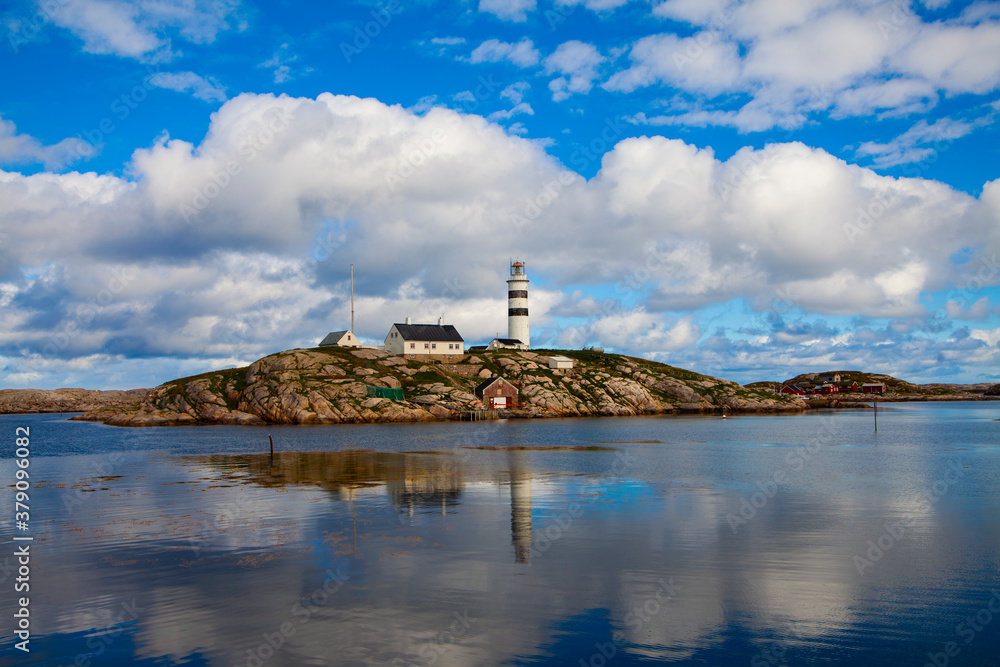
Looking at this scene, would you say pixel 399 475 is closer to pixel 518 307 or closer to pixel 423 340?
pixel 423 340

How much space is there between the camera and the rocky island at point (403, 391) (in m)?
111

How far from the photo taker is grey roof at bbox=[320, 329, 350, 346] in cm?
13925

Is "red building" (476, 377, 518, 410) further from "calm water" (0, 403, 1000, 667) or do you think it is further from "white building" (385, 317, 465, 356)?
"calm water" (0, 403, 1000, 667)

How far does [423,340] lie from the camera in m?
140

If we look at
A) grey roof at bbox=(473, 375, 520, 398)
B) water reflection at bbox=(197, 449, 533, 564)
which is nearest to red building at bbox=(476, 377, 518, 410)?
grey roof at bbox=(473, 375, 520, 398)

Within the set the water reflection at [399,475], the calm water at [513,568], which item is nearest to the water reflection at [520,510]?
the water reflection at [399,475]

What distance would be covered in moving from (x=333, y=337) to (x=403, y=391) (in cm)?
2998

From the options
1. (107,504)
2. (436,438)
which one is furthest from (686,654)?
(436,438)

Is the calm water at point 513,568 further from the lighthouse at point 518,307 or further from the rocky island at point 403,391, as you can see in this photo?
the lighthouse at point 518,307

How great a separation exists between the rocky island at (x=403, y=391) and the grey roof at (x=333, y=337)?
591 centimetres

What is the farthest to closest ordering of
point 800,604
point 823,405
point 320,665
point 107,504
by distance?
point 823,405
point 107,504
point 800,604
point 320,665

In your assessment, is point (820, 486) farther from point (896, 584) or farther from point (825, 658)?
point (825, 658)

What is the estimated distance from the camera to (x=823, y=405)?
18425cm

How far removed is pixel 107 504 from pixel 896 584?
112 ft
